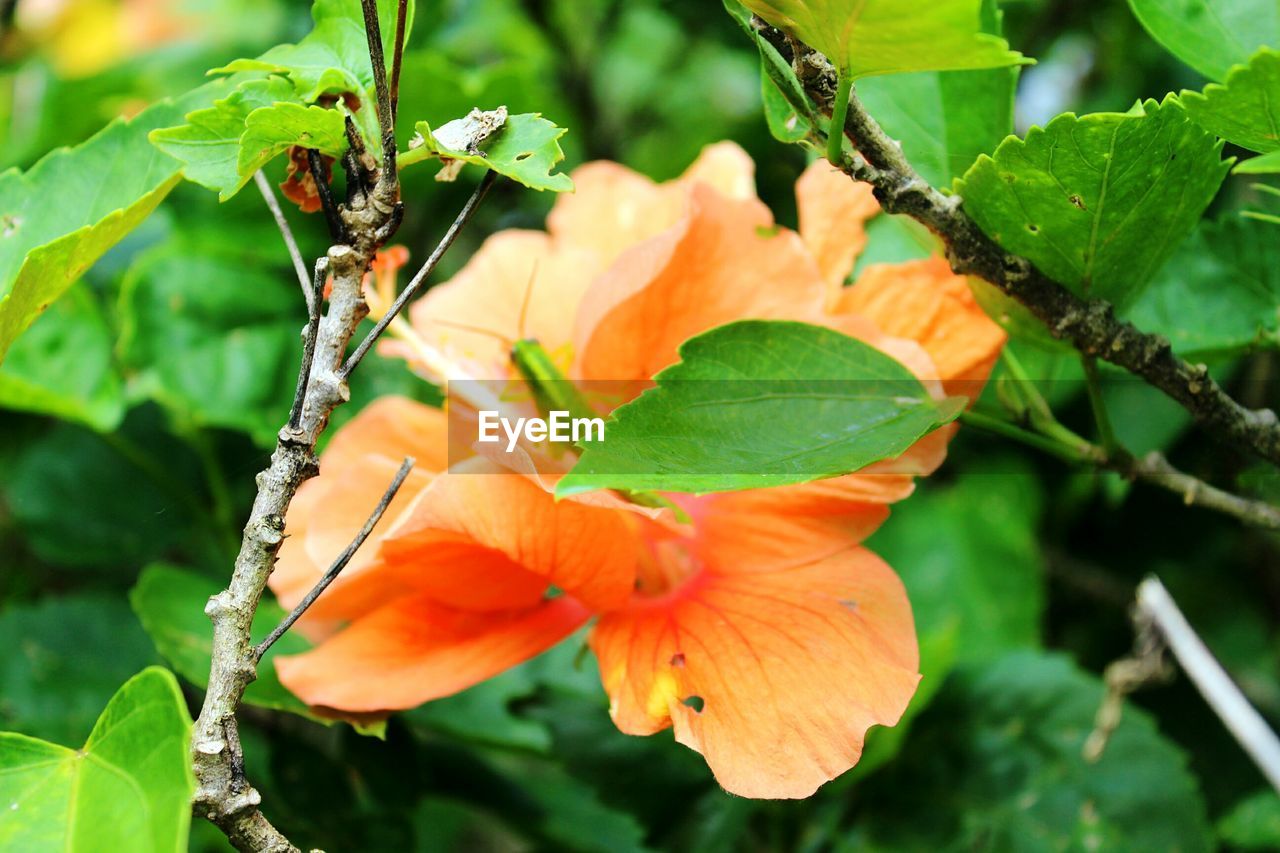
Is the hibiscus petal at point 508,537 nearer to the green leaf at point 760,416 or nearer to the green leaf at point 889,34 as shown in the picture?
the green leaf at point 760,416

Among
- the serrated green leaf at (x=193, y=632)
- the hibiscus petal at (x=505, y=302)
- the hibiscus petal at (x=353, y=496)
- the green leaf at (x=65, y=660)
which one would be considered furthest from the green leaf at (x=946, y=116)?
the green leaf at (x=65, y=660)

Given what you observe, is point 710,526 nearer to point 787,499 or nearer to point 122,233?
point 787,499

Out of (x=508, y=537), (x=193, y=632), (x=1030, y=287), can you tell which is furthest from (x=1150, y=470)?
(x=193, y=632)

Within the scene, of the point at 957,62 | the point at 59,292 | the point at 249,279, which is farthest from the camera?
the point at 249,279

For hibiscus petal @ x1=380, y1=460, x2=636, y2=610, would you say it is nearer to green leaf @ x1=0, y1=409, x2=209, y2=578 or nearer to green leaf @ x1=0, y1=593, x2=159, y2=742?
green leaf @ x1=0, y1=593, x2=159, y2=742

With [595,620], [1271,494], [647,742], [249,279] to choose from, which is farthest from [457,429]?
[1271,494]

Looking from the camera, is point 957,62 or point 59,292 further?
point 59,292

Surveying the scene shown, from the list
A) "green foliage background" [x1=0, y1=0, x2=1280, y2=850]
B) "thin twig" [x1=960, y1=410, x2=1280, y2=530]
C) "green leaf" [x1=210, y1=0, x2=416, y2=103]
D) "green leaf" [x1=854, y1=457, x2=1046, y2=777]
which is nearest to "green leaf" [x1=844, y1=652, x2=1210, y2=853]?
"green foliage background" [x1=0, y1=0, x2=1280, y2=850]
